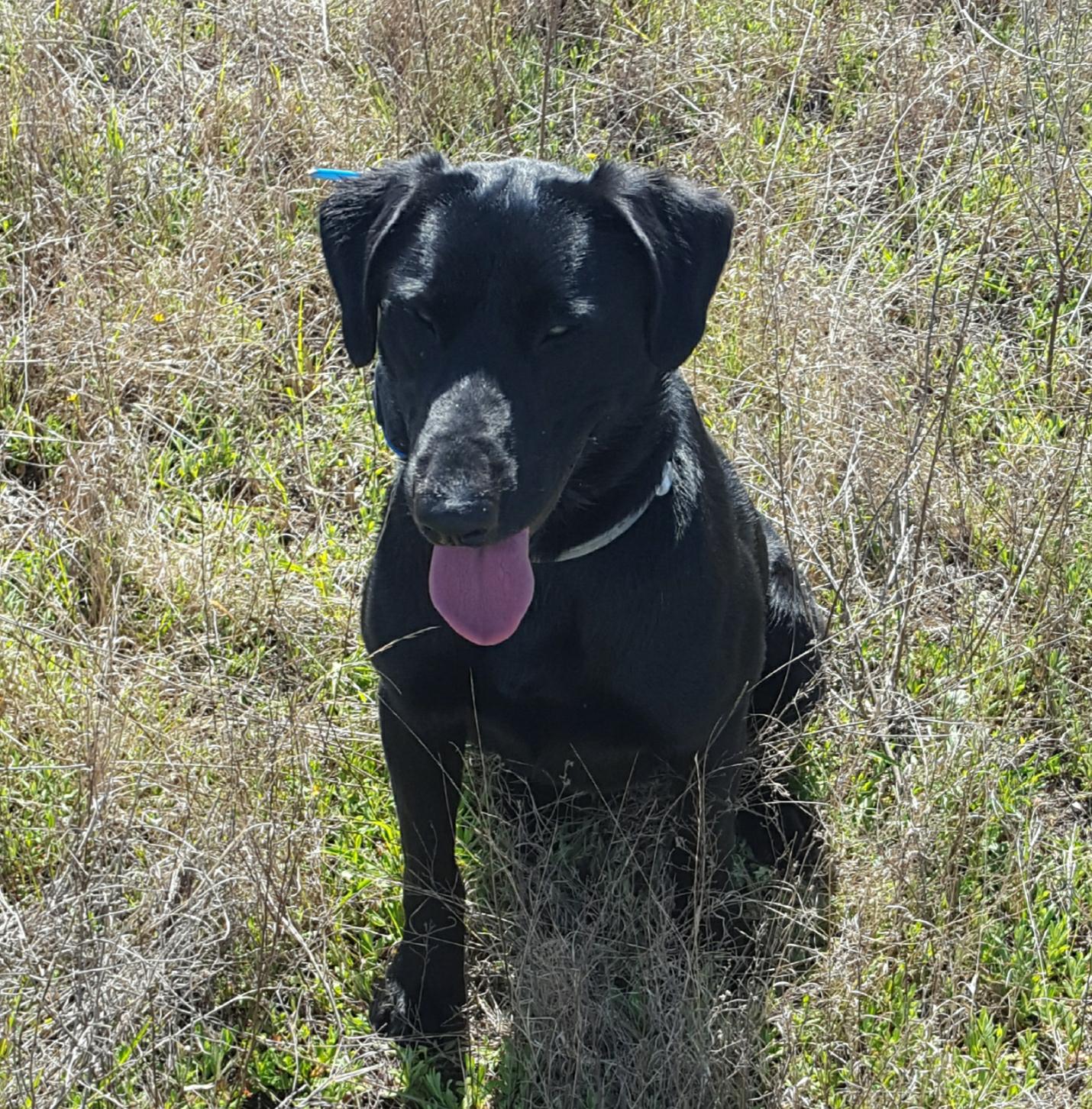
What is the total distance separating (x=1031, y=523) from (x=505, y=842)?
1553 millimetres

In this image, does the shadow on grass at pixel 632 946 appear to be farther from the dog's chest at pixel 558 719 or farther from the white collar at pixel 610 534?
the white collar at pixel 610 534

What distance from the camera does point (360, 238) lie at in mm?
2602

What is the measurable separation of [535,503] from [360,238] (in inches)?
24.1

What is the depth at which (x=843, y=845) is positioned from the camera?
3037mm

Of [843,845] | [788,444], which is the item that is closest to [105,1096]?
[843,845]

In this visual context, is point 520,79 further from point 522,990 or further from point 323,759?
Answer: point 522,990

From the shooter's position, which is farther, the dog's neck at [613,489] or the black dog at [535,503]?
the dog's neck at [613,489]

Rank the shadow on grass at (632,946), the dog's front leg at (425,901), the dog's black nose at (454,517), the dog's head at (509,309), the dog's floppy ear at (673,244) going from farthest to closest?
the dog's front leg at (425,901) → the shadow on grass at (632,946) → the dog's floppy ear at (673,244) → the dog's head at (509,309) → the dog's black nose at (454,517)

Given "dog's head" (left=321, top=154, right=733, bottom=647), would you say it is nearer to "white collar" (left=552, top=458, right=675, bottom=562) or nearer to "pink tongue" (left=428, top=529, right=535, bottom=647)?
"pink tongue" (left=428, top=529, right=535, bottom=647)

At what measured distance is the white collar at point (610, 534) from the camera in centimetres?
262

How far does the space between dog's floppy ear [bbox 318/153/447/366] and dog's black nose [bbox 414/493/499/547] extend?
0.51m

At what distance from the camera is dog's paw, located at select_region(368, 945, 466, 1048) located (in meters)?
2.82

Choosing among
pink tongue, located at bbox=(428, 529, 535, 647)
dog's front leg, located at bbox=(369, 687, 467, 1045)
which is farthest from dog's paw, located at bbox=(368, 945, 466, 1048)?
pink tongue, located at bbox=(428, 529, 535, 647)

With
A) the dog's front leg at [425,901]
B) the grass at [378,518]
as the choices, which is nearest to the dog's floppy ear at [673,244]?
the dog's front leg at [425,901]
